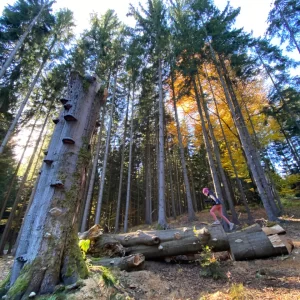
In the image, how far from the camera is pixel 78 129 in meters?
2.75

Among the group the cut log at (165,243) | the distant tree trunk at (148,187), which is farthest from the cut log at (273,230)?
the distant tree trunk at (148,187)

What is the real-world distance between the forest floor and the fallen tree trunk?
224 mm

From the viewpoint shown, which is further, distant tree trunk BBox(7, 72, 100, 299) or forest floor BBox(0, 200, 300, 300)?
forest floor BBox(0, 200, 300, 300)

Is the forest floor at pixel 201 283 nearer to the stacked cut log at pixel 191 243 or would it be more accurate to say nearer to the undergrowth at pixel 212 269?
the undergrowth at pixel 212 269

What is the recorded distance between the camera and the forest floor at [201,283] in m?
2.43

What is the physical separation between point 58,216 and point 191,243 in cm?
350

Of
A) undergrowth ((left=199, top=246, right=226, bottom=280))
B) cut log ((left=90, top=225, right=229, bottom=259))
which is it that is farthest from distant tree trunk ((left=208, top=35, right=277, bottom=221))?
undergrowth ((left=199, top=246, right=226, bottom=280))

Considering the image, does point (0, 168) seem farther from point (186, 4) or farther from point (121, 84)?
point (186, 4)

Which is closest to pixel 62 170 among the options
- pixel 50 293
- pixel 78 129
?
pixel 78 129

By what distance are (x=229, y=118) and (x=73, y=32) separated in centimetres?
1468

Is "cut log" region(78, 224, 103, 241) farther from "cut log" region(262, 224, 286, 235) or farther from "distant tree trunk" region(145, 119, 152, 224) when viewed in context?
"distant tree trunk" region(145, 119, 152, 224)

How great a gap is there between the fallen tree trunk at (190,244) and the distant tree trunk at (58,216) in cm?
254

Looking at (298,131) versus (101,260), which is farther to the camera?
(298,131)

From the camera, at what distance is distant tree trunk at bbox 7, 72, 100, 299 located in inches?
79.9
